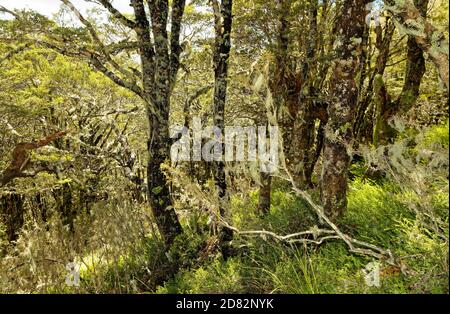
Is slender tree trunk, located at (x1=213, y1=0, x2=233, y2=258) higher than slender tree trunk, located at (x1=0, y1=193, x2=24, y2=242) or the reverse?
higher

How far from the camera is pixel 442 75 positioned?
80.0 inches

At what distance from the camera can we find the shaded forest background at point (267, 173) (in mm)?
2852

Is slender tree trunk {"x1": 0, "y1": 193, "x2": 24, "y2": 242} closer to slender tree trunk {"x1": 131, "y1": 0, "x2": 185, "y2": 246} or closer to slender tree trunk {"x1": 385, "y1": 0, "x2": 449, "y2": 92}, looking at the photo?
slender tree trunk {"x1": 131, "y1": 0, "x2": 185, "y2": 246}

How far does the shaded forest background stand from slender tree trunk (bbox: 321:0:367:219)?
2cm

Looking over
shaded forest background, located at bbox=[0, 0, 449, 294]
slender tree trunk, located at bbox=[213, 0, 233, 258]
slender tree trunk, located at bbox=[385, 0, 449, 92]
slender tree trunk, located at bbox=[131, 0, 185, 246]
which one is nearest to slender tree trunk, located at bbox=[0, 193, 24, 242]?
shaded forest background, located at bbox=[0, 0, 449, 294]

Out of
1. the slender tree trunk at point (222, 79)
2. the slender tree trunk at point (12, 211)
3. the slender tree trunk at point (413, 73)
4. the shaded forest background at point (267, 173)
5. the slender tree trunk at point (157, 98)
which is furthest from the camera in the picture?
the slender tree trunk at point (12, 211)

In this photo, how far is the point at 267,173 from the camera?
5.81 m

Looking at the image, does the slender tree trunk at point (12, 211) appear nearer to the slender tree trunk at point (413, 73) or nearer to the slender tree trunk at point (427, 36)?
the slender tree trunk at point (413, 73)

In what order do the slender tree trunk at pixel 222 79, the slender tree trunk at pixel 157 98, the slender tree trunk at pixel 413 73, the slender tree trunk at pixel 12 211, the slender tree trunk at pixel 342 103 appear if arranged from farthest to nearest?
the slender tree trunk at pixel 12 211
the slender tree trunk at pixel 157 98
the slender tree trunk at pixel 413 73
the slender tree trunk at pixel 222 79
the slender tree trunk at pixel 342 103

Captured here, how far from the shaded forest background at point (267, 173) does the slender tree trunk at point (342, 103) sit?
0.05ft

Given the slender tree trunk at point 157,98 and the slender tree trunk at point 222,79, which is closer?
the slender tree trunk at point 222,79

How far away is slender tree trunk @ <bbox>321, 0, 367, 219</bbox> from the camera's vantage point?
13.5ft

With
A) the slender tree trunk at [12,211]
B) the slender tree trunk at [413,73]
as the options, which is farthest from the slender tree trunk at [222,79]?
the slender tree trunk at [12,211]
